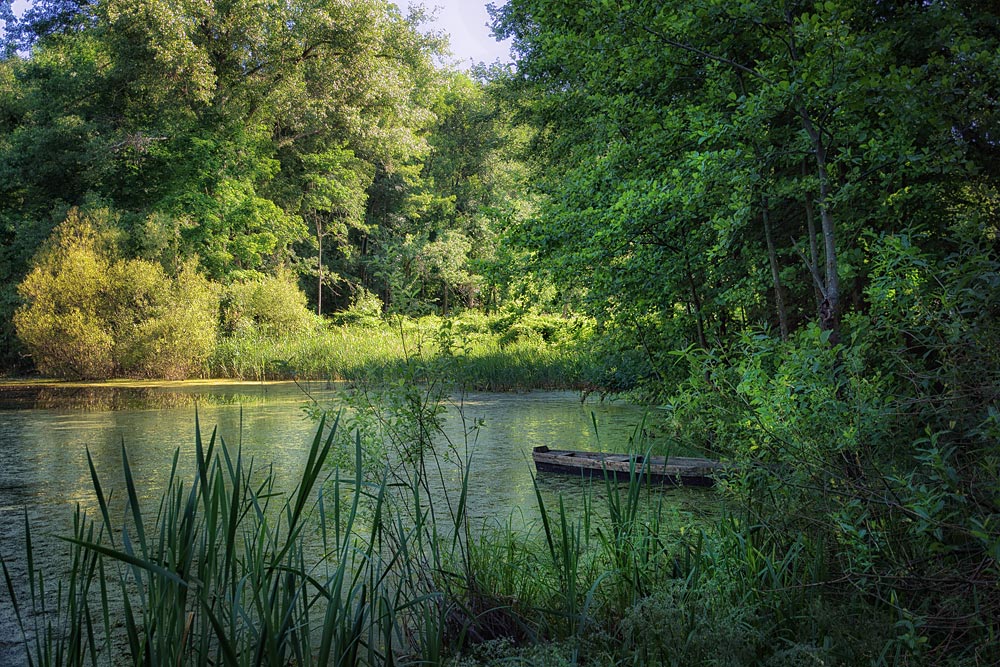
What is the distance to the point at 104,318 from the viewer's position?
17.1 metres

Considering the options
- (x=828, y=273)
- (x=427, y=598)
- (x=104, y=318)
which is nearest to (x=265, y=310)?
(x=104, y=318)

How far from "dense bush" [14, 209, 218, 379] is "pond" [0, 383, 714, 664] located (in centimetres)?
227

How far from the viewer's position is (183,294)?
58.1ft

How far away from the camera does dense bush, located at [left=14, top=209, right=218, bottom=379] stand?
1678 cm

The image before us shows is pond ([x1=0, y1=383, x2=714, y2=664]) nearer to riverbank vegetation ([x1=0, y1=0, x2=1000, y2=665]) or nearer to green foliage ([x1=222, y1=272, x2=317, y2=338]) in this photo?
riverbank vegetation ([x1=0, y1=0, x2=1000, y2=665])

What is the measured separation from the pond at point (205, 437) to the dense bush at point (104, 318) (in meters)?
2.27

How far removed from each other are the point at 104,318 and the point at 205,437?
1012 cm

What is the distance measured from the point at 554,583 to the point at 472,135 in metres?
29.3

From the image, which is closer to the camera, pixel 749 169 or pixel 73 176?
pixel 749 169

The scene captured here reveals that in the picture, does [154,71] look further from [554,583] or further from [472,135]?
[554,583]

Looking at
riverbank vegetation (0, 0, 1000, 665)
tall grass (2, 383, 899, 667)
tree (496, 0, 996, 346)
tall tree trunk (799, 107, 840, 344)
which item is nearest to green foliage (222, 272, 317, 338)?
riverbank vegetation (0, 0, 1000, 665)

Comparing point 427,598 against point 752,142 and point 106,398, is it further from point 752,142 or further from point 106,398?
point 106,398

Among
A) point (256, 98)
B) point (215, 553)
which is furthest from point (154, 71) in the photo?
point (215, 553)

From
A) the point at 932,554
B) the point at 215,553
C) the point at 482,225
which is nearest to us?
the point at 215,553
